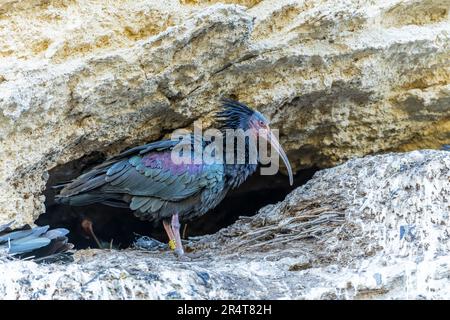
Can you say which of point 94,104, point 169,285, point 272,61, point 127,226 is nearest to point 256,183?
point 127,226

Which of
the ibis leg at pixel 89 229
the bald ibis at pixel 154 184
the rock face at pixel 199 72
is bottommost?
the ibis leg at pixel 89 229

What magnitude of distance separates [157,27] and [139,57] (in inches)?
13.0

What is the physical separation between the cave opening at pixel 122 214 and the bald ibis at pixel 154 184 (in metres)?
0.75

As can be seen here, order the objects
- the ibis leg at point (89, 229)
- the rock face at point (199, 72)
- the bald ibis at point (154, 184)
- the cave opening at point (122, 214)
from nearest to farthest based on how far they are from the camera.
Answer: the rock face at point (199, 72)
the bald ibis at point (154, 184)
the cave opening at point (122, 214)
the ibis leg at point (89, 229)

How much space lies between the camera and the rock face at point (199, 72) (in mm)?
6066

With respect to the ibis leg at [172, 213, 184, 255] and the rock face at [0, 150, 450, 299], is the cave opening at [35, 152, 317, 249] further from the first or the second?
the rock face at [0, 150, 450, 299]

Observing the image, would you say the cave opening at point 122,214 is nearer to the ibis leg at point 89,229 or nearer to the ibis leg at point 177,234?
the ibis leg at point 89,229

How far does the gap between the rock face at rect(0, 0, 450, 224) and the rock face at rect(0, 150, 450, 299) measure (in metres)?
0.67

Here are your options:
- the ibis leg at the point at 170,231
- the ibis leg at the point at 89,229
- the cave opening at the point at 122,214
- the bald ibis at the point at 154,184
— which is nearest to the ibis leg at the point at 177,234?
the bald ibis at the point at 154,184

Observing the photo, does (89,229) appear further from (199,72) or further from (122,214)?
(199,72)

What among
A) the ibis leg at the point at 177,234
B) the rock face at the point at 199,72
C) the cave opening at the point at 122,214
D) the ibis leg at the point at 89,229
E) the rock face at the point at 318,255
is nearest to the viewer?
the rock face at the point at 318,255

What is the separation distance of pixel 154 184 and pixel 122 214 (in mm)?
1800

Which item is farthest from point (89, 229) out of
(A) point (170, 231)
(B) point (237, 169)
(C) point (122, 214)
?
(B) point (237, 169)

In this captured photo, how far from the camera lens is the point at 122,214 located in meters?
7.94
